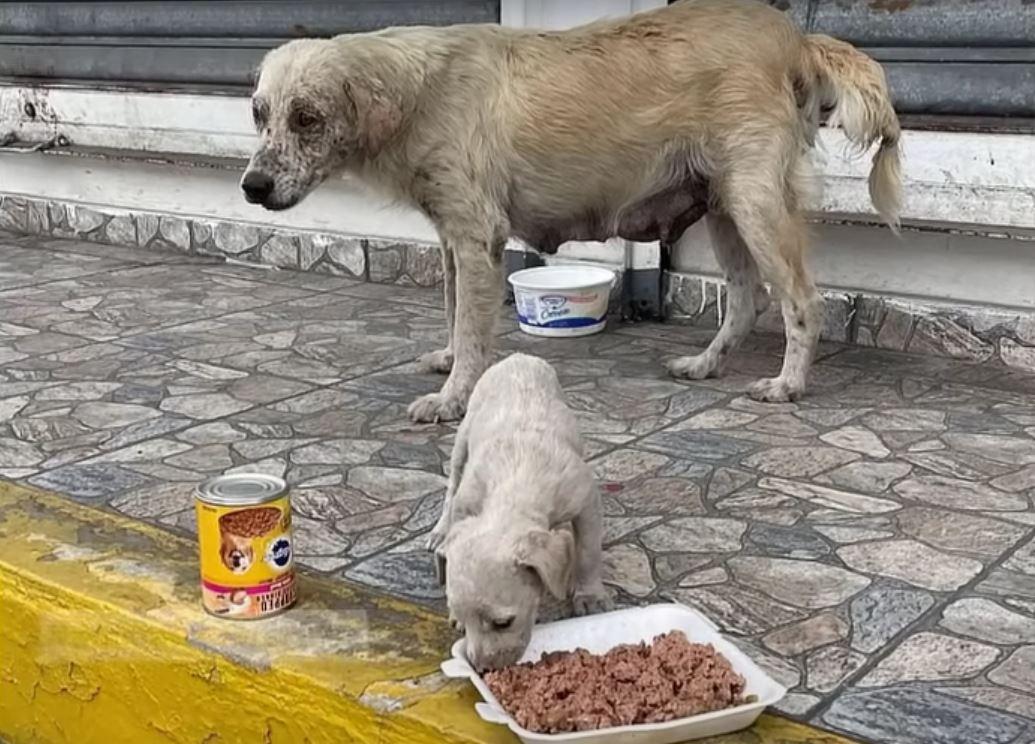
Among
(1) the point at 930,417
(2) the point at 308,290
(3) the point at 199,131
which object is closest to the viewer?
(1) the point at 930,417

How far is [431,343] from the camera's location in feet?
17.8

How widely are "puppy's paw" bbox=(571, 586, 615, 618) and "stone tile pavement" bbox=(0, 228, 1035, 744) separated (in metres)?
0.14

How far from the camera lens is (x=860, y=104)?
172 inches

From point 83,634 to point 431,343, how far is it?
2.57 meters

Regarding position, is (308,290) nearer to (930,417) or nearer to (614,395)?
(614,395)

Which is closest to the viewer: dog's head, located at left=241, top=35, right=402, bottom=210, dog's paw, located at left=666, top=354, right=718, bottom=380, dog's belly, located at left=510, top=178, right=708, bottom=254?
dog's head, located at left=241, top=35, right=402, bottom=210

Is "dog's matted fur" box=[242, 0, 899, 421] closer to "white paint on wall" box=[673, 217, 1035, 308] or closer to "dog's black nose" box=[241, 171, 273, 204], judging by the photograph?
"dog's black nose" box=[241, 171, 273, 204]

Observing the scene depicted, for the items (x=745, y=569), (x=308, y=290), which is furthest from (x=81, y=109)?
(x=745, y=569)

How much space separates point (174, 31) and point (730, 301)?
411cm

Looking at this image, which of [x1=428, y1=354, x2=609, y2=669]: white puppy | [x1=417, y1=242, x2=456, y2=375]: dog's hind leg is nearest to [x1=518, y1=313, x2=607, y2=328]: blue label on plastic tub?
[x1=417, y1=242, x2=456, y2=375]: dog's hind leg

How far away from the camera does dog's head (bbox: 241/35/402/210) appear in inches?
166

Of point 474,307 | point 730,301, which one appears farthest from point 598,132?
point 730,301

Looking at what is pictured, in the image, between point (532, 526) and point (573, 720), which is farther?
point (532, 526)

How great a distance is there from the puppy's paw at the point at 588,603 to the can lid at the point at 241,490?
2.12 ft
